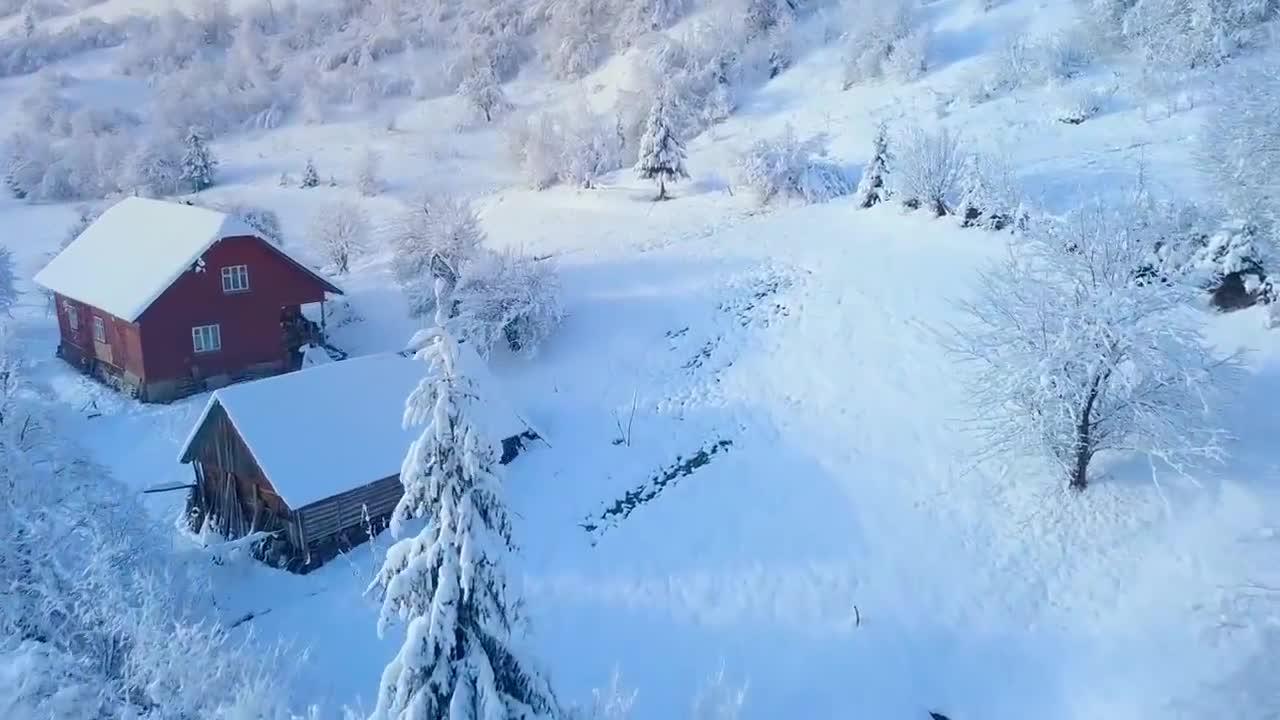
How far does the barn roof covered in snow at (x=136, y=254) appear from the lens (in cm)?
2692

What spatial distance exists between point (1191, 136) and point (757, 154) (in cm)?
1375

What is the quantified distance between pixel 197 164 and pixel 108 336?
2539 cm

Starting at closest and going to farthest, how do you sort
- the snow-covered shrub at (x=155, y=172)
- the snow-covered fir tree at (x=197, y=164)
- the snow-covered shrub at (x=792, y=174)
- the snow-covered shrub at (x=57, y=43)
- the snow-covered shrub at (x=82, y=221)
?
the snow-covered shrub at (x=792, y=174), the snow-covered shrub at (x=82, y=221), the snow-covered fir tree at (x=197, y=164), the snow-covered shrub at (x=155, y=172), the snow-covered shrub at (x=57, y=43)

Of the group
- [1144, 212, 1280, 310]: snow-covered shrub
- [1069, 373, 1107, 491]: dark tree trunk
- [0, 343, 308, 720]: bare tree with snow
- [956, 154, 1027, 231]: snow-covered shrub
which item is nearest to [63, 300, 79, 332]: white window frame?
[0, 343, 308, 720]: bare tree with snow

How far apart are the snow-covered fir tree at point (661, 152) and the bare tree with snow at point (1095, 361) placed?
70.1 ft

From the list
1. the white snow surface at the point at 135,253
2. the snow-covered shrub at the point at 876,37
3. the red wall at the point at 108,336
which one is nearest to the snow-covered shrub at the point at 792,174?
the snow-covered shrub at the point at 876,37

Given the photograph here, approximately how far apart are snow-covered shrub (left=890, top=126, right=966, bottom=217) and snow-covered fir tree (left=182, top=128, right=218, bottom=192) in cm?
4078

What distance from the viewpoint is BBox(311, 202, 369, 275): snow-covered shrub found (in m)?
36.5

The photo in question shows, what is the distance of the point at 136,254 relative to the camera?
95.0 feet

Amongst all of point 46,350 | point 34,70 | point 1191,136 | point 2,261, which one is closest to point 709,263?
point 1191,136

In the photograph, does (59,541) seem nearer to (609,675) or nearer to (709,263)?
(609,675)

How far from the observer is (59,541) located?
1359 cm

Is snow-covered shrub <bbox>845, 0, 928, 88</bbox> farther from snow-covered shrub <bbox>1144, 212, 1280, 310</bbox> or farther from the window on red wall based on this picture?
the window on red wall

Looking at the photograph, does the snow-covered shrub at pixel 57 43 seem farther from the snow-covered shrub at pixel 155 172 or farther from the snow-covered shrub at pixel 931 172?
the snow-covered shrub at pixel 931 172
